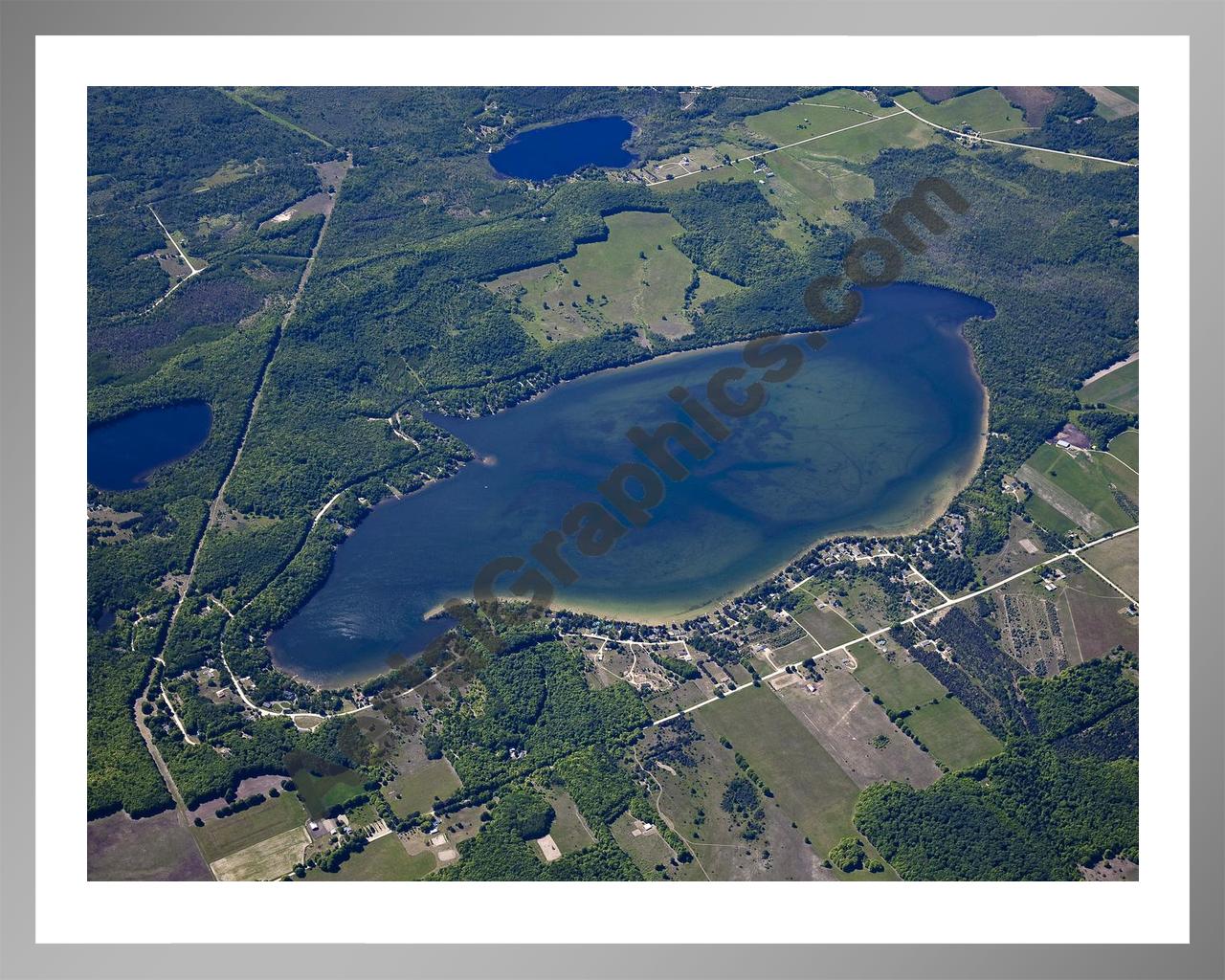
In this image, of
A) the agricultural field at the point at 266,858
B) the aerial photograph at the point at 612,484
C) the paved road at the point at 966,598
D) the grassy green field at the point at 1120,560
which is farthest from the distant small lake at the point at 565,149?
the agricultural field at the point at 266,858

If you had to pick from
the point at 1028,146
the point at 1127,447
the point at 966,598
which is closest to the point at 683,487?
the point at 966,598

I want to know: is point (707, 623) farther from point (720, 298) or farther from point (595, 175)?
point (595, 175)

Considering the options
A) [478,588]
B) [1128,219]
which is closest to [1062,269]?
[1128,219]

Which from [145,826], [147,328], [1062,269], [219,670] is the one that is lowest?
[145,826]

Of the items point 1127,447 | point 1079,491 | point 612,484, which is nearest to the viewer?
point 612,484

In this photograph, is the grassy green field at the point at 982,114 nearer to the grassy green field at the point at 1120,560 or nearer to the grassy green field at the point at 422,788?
the grassy green field at the point at 1120,560

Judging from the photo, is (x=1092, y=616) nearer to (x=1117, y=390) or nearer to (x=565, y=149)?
(x=1117, y=390)

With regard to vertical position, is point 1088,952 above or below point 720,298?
below
